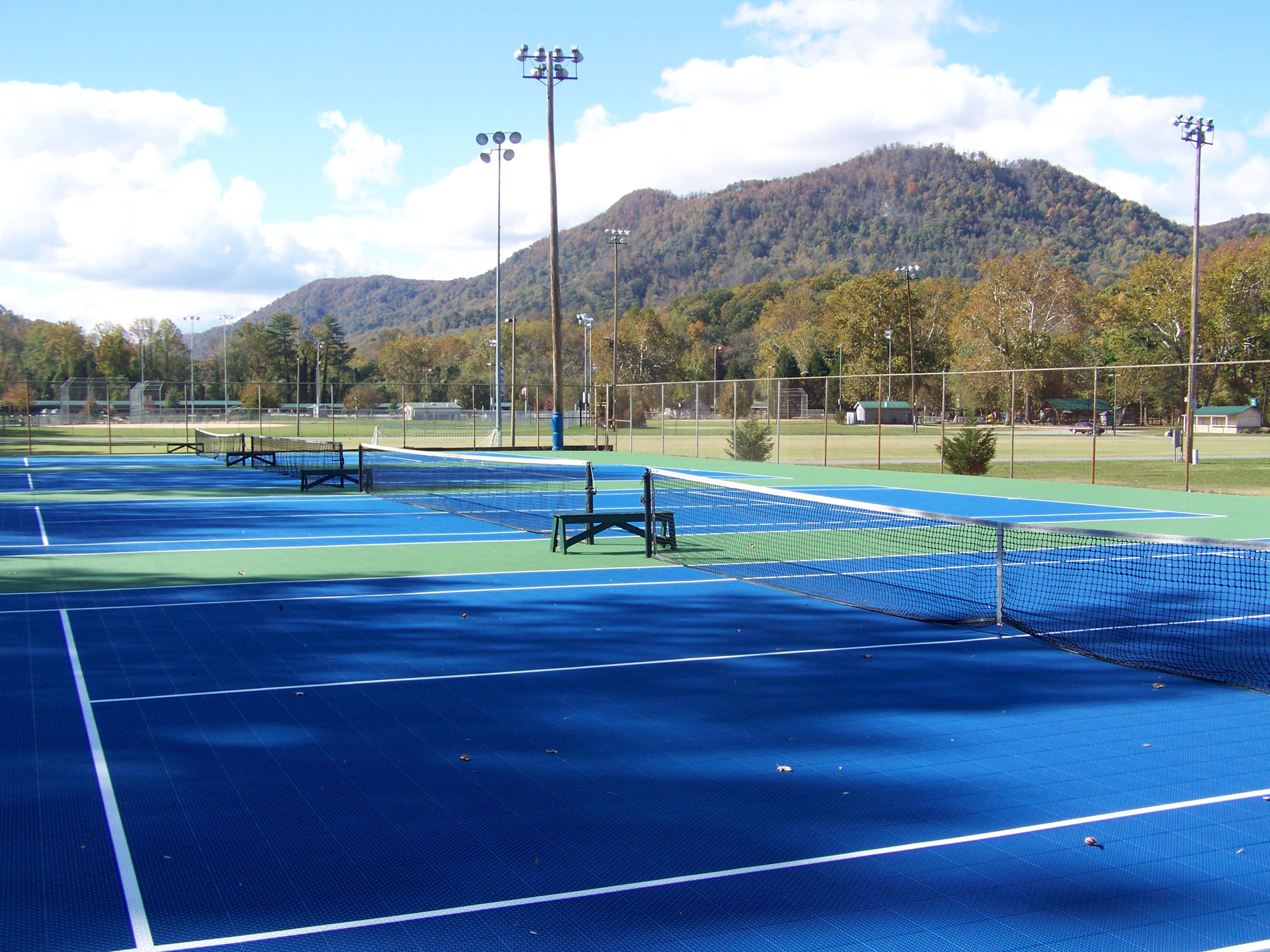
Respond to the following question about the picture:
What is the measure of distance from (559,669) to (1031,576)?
6.88m

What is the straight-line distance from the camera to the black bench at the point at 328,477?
24.6 m

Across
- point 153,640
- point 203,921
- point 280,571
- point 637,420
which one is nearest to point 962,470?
point 280,571

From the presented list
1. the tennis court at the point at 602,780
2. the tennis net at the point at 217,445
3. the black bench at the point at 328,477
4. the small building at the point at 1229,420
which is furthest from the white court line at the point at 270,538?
the small building at the point at 1229,420

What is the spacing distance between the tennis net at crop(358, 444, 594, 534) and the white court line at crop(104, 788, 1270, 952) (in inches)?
391

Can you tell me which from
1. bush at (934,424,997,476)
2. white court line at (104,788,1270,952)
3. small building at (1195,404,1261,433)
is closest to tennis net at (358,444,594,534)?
white court line at (104,788,1270,952)

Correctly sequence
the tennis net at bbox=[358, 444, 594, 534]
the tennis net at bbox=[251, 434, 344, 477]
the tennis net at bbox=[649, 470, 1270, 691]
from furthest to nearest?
1. the tennis net at bbox=[251, 434, 344, 477]
2. the tennis net at bbox=[358, 444, 594, 534]
3. the tennis net at bbox=[649, 470, 1270, 691]

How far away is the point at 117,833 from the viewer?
198 inches

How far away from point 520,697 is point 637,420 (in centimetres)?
5525

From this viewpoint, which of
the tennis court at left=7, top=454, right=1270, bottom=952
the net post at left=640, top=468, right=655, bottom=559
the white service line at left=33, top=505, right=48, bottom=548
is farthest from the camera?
the white service line at left=33, top=505, right=48, bottom=548

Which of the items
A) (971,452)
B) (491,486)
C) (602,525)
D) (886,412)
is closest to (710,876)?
(602,525)

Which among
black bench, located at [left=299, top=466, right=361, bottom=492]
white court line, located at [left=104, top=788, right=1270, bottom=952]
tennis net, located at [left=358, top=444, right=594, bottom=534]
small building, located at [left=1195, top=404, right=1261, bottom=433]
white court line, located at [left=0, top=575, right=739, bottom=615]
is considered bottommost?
white court line, located at [left=104, top=788, right=1270, bottom=952]

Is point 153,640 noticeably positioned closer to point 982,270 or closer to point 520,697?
point 520,697

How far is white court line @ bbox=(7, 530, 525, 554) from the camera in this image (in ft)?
51.3

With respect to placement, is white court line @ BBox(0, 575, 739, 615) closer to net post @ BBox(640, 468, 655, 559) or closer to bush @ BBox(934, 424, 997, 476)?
net post @ BBox(640, 468, 655, 559)
